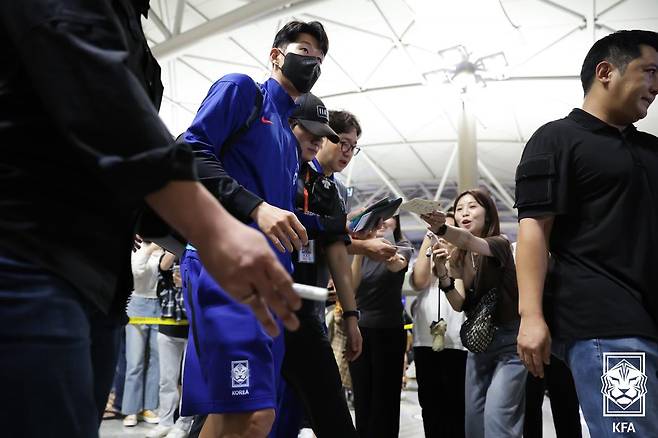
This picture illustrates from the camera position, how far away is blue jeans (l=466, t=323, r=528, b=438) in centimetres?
334

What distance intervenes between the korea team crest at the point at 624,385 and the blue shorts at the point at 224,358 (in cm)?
100

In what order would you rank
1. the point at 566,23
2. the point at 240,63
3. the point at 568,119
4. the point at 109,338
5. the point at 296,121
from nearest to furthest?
the point at 109,338
the point at 568,119
the point at 296,121
the point at 566,23
the point at 240,63

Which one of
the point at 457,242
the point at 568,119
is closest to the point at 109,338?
the point at 568,119

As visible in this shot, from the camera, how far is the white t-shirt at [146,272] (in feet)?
18.8

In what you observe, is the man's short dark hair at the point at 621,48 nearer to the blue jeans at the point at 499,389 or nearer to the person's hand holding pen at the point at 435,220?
the person's hand holding pen at the point at 435,220

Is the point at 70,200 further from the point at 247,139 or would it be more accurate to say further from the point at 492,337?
the point at 492,337

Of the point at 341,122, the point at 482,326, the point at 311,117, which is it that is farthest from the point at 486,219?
the point at 311,117

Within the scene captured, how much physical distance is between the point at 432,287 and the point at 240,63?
8102mm

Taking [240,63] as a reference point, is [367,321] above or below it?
below

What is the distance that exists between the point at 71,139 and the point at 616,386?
5.53 ft

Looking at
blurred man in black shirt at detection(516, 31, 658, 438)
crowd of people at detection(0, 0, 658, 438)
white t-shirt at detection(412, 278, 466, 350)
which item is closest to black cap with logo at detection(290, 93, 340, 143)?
crowd of people at detection(0, 0, 658, 438)

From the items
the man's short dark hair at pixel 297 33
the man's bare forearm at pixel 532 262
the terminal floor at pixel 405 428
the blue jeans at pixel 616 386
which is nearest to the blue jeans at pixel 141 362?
the terminal floor at pixel 405 428

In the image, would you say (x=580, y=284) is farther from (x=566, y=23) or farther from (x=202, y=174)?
(x=566, y=23)

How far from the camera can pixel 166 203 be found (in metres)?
0.88
